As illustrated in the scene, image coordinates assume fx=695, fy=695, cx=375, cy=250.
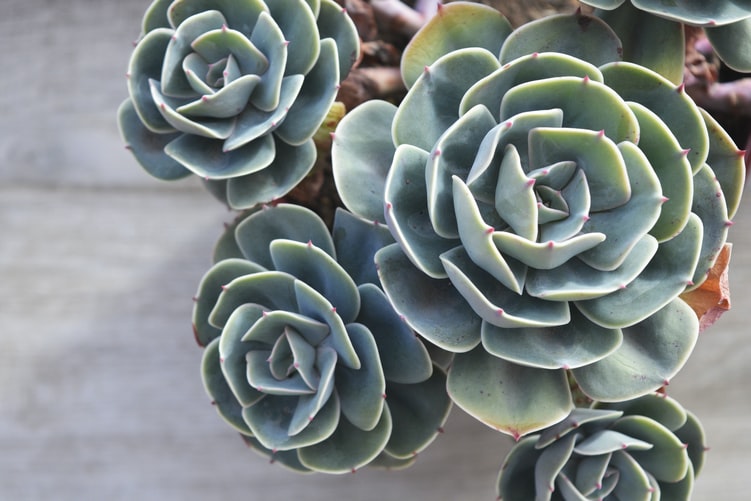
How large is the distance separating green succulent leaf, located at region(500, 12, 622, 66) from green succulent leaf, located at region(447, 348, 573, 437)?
227 mm

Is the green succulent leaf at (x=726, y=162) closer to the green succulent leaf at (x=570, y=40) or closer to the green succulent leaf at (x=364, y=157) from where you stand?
the green succulent leaf at (x=570, y=40)

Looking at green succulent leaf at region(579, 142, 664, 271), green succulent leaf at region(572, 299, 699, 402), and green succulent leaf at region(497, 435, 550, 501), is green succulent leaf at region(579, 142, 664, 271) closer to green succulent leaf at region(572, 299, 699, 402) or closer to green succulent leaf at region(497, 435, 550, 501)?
green succulent leaf at region(572, 299, 699, 402)

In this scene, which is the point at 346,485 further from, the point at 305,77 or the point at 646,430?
the point at 305,77

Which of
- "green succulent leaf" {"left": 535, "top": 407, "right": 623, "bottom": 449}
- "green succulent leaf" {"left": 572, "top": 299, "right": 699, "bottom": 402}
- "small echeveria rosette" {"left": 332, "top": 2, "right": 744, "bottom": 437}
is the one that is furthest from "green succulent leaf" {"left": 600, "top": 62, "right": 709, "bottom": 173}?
"green succulent leaf" {"left": 535, "top": 407, "right": 623, "bottom": 449}

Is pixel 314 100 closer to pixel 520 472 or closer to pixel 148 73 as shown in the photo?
pixel 148 73

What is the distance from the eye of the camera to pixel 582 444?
58cm

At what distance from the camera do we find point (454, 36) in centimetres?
54

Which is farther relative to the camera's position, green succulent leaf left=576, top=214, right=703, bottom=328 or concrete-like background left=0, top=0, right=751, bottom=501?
concrete-like background left=0, top=0, right=751, bottom=501

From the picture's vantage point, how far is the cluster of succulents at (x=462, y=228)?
0.45m

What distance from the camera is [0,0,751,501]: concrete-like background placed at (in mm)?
863

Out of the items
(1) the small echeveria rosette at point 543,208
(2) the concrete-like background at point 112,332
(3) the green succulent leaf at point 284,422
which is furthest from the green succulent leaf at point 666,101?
(2) the concrete-like background at point 112,332

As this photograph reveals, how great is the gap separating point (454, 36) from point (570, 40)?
3.4 inches

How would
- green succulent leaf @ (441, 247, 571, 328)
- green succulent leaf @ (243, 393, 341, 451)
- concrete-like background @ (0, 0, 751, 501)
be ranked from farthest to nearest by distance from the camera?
concrete-like background @ (0, 0, 751, 501), green succulent leaf @ (243, 393, 341, 451), green succulent leaf @ (441, 247, 571, 328)

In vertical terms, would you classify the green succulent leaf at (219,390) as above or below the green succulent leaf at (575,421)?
below
